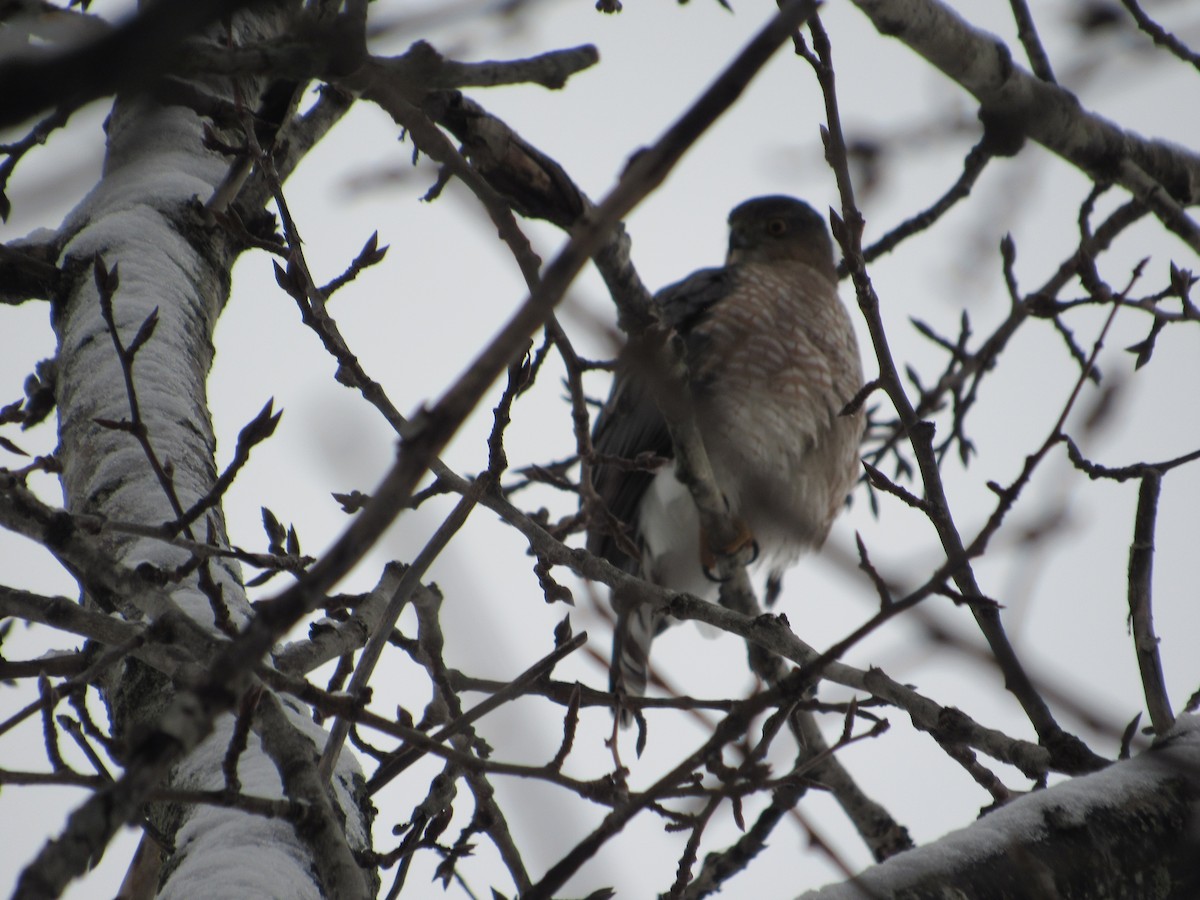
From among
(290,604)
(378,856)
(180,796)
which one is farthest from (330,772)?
(290,604)

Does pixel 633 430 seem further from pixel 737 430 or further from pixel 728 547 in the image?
pixel 728 547

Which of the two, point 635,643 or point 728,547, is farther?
point 635,643

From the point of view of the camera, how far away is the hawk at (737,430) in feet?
16.4

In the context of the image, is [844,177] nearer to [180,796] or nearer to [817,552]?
[817,552]

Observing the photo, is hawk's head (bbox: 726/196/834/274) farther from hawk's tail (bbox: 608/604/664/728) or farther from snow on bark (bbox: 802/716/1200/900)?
snow on bark (bbox: 802/716/1200/900)

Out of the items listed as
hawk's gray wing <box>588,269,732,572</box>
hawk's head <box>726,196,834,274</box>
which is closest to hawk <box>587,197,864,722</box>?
hawk's gray wing <box>588,269,732,572</box>

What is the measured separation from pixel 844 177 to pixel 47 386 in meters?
1.95

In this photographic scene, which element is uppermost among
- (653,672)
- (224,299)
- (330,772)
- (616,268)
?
(224,299)

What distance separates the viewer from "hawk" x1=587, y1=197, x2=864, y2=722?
16.4 feet

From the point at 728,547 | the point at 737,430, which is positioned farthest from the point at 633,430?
the point at 728,547

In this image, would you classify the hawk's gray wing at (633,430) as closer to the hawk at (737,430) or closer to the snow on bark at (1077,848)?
the hawk at (737,430)

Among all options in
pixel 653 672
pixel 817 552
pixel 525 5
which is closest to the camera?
pixel 525 5

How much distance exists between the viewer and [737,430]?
5.03m

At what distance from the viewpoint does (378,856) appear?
6.01ft
